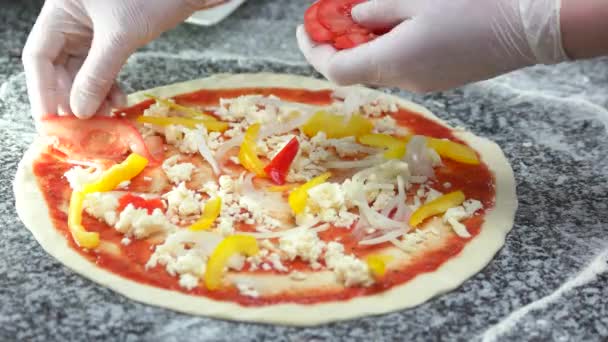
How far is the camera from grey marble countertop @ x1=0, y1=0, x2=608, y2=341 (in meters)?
1.82

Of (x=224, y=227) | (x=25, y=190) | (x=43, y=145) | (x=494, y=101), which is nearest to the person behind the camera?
(x=224, y=227)

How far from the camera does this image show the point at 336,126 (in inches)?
98.2

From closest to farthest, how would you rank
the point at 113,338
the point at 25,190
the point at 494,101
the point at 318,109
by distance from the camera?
1. the point at 113,338
2. the point at 25,190
3. the point at 318,109
4. the point at 494,101

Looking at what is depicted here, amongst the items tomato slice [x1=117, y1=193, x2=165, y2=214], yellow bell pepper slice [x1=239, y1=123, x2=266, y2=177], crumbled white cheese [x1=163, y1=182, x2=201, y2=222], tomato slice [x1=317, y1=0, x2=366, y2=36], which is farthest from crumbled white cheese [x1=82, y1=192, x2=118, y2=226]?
tomato slice [x1=317, y1=0, x2=366, y2=36]

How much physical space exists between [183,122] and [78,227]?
57 cm

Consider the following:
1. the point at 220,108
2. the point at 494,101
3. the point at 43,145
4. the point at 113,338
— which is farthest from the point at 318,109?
the point at 113,338

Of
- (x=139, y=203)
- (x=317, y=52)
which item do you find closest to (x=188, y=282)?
(x=139, y=203)

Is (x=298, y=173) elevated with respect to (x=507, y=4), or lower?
lower

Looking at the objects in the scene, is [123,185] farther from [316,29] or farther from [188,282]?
[316,29]

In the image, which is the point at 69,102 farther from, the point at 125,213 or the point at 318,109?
the point at 318,109

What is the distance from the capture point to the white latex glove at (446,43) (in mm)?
2062

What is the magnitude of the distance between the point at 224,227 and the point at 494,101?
4.16 ft

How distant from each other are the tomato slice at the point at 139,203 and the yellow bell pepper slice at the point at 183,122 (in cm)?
41

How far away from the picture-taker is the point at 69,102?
7.97 feet
